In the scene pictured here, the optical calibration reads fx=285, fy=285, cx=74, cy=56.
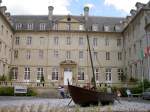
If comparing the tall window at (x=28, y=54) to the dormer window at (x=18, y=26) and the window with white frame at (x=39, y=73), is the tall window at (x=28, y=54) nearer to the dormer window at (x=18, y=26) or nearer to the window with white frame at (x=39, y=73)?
the window with white frame at (x=39, y=73)

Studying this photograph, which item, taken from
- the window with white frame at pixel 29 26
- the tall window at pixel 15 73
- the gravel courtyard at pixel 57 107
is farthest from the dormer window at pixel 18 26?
the gravel courtyard at pixel 57 107

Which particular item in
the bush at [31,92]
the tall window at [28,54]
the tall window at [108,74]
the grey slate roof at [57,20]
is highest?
the grey slate roof at [57,20]

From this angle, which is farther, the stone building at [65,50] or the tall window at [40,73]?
the stone building at [65,50]

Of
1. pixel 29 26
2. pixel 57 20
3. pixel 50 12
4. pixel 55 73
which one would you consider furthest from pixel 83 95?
pixel 50 12

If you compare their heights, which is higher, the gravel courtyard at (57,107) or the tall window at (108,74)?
the tall window at (108,74)

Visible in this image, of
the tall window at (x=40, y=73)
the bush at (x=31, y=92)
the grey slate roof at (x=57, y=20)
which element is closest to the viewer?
the bush at (x=31, y=92)

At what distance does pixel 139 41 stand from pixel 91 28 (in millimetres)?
12063

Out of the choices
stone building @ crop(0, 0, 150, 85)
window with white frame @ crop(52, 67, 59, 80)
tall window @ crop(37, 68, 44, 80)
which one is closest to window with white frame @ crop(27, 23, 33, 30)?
stone building @ crop(0, 0, 150, 85)

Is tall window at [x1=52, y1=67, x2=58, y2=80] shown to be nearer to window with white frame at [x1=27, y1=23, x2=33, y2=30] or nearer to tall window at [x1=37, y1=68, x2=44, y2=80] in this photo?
tall window at [x1=37, y1=68, x2=44, y2=80]

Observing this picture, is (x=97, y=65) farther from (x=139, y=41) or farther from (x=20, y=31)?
(x=20, y=31)

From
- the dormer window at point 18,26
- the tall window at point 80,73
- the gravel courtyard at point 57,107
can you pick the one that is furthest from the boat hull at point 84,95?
the dormer window at point 18,26

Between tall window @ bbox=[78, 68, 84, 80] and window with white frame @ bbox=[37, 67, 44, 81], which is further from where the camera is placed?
tall window @ bbox=[78, 68, 84, 80]

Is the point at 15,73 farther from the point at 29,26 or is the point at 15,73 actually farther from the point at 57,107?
the point at 57,107

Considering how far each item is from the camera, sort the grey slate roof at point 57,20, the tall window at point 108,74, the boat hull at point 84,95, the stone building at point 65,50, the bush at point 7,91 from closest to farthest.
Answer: the boat hull at point 84,95 → the bush at point 7,91 → the stone building at point 65,50 → the tall window at point 108,74 → the grey slate roof at point 57,20
